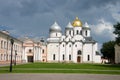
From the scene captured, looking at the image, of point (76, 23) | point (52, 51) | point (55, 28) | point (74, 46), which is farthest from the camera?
point (55, 28)

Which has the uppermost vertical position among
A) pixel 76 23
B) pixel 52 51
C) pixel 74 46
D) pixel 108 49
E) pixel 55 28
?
pixel 76 23

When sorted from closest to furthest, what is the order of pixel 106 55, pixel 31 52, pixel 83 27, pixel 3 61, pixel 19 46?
1. pixel 3 61
2. pixel 19 46
3. pixel 31 52
4. pixel 83 27
5. pixel 106 55

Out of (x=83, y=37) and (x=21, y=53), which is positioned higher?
(x=83, y=37)

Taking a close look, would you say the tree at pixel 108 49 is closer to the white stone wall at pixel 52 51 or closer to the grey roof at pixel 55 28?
the grey roof at pixel 55 28

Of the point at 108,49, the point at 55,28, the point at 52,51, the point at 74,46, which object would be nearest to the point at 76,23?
the point at 55,28

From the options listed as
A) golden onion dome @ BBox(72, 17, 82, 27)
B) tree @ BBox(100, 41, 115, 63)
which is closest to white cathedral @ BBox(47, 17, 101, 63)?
golden onion dome @ BBox(72, 17, 82, 27)

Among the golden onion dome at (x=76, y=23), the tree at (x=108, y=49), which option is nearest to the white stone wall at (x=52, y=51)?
the golden onion dome at (x=76, y=23)

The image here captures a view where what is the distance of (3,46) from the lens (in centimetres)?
6788

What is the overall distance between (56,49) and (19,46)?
18.6 metres

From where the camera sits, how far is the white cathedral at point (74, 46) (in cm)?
10006

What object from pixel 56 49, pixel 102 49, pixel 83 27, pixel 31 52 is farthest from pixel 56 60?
pixel 102 49

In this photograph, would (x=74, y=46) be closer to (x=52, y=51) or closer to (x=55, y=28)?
(x=52, y=51)

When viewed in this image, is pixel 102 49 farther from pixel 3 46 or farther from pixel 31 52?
pixel 3 46

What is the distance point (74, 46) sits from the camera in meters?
101
